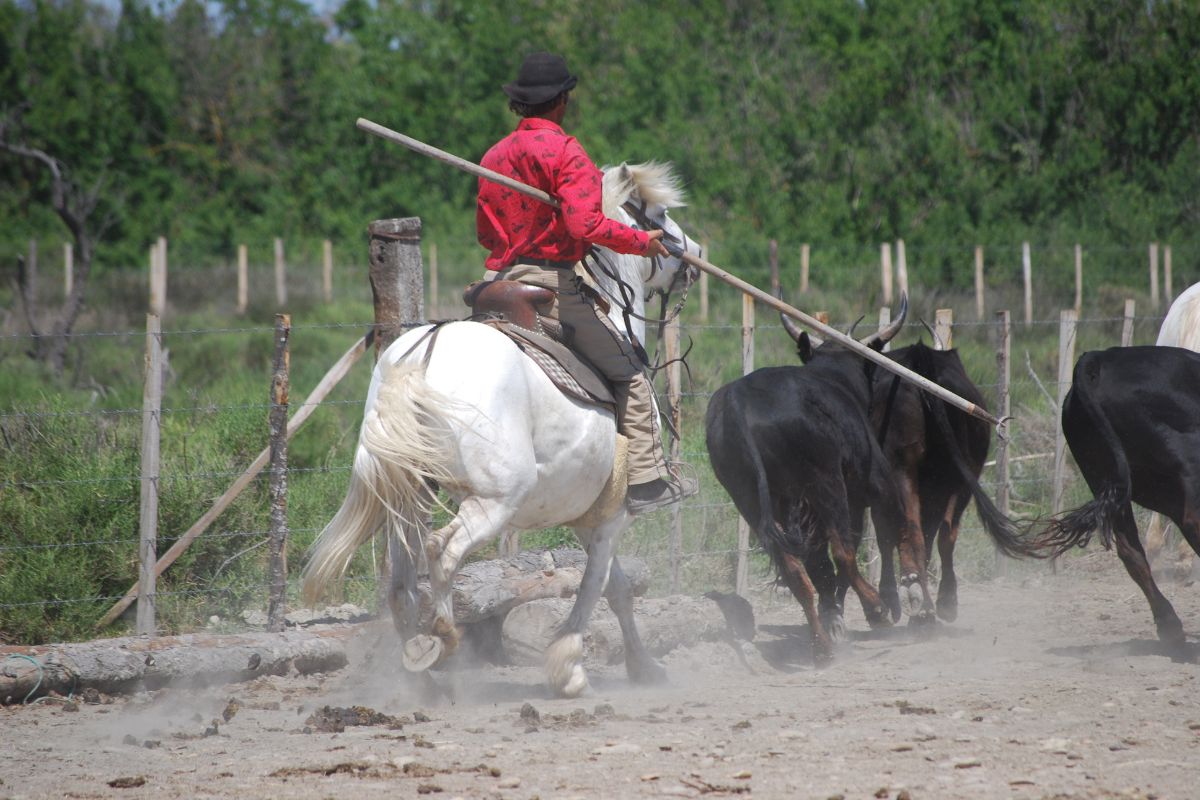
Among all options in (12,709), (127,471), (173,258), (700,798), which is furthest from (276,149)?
(700,798)

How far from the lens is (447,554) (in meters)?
4.97

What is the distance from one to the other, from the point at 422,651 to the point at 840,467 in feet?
7.86

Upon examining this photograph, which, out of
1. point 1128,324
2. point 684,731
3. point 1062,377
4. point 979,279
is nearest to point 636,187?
point 684,731

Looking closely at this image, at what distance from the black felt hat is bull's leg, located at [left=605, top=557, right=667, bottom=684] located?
6.78 ft

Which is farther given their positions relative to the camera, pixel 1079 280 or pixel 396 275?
pixel 1079 280

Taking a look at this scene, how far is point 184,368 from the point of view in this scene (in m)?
15.0

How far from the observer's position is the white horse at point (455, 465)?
4887 millimetres

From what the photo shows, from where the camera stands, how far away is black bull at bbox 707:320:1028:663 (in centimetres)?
631

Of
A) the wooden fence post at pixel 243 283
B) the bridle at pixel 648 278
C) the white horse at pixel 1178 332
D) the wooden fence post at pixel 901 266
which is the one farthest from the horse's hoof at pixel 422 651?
the wooden fence post at pixel 243 283

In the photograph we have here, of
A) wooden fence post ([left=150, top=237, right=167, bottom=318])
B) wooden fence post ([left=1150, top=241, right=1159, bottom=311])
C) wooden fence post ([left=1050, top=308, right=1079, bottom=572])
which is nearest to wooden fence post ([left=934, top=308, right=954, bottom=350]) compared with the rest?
wooden fence post ([left=1050, top=308, right=1079, bottom=572])

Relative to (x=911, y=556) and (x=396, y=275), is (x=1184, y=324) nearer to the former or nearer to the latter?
(x=911, y=556)

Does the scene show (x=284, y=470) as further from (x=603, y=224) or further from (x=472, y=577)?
(x=603, y=224)

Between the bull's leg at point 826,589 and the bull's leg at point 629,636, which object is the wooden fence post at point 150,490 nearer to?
the bull's leg at point 629,636

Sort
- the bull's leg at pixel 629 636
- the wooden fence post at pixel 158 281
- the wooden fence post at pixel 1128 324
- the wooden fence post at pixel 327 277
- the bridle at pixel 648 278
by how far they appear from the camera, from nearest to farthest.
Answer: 1. the bridle at pixel 648 278
2. the bull's leg at pixel 629 636
3. the wooden fence post at pixel 1128 324
4. the wooden fence post at pixel 158 281
5. the wooden fence post at pixel 327 277
